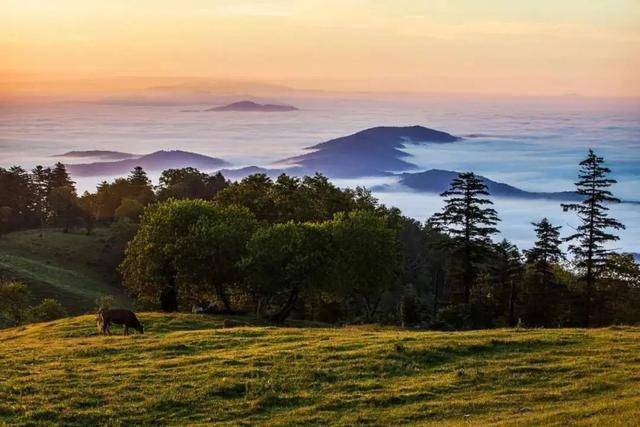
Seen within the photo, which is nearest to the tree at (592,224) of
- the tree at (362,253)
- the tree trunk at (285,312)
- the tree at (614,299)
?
the tree at (614,299)

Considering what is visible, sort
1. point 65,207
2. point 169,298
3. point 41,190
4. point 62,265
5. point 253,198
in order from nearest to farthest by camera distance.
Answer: point 169,298
point 253,198
point 62,265
point 65,207
point 41,190

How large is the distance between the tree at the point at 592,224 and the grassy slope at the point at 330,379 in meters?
Result: 26.0

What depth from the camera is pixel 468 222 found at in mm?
64062

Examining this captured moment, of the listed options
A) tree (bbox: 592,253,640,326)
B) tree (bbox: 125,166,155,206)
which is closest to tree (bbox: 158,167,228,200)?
tree (bbox: 125,166,155,206)

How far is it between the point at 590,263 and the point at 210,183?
306 feet

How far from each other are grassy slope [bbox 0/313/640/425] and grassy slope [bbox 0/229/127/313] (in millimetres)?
52166

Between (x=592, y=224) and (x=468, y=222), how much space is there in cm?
1159

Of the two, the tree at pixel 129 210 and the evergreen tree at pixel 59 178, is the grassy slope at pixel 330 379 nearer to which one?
the tree at pixel 129 210

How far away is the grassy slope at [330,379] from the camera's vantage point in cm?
1995

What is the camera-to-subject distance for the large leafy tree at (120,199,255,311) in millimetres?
51781

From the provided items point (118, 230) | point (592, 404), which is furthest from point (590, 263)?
point (118, 230)

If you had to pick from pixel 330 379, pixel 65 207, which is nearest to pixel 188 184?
pixel 65 207

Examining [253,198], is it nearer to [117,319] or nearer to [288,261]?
[288,261]

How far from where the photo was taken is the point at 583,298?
58281 mm
